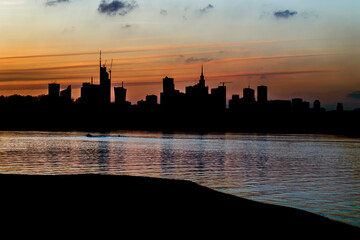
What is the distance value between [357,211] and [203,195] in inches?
401

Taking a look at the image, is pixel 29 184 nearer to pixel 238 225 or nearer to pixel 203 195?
pixel 203 195

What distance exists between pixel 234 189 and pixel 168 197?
643 inches

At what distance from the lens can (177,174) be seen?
4522 centimetres

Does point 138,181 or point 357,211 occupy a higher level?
point 138,181

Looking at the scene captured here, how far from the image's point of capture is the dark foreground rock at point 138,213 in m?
14.2

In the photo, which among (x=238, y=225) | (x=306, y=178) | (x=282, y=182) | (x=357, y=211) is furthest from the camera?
(x=306, y=178)

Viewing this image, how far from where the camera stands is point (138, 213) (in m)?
15.9

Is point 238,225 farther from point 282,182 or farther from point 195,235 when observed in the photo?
point 282,182

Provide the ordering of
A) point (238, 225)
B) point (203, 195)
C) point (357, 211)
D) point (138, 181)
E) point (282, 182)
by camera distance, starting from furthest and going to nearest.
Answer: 1. point (282, 182)
2. point (357, 211)
3. point (138, 181)
4. point (203, 195)
5. point (238, 225)

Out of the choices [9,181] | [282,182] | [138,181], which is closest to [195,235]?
[138,181]

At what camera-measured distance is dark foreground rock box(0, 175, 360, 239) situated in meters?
14.2

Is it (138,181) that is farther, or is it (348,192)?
(348,192)

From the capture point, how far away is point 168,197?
18.3m

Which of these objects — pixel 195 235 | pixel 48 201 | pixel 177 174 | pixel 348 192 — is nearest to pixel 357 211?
pixel 348 192
